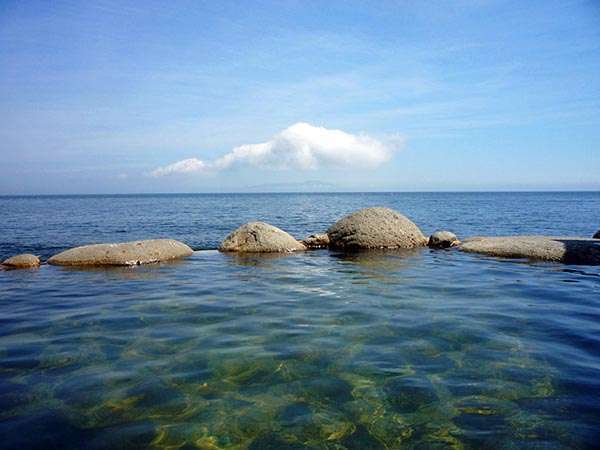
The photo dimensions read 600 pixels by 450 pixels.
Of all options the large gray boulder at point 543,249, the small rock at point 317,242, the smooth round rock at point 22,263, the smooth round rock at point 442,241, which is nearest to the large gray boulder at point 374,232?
the small rock at point 317,242

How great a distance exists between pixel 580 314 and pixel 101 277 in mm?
10924

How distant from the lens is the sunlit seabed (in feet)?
13.4

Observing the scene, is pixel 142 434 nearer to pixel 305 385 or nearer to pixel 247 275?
pixel 305 385

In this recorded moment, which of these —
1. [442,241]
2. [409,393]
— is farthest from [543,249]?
[409,393]

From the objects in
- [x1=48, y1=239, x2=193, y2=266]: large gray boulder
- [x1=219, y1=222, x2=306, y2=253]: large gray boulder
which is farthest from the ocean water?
[x1=219, y1=222, x2=306, y2=253]: large gray boulder

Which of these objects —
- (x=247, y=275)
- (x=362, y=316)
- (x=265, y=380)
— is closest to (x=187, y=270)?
(x=247, y=275)

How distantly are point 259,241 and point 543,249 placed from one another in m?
9.58

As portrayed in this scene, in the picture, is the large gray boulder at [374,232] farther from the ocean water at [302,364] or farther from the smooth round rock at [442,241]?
the ocean water at [302,364]

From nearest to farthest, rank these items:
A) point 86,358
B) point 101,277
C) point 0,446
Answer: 1. point 0,446
2. point 86,358
3. point 101,277

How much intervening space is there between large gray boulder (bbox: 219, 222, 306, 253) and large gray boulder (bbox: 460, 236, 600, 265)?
6.41 m

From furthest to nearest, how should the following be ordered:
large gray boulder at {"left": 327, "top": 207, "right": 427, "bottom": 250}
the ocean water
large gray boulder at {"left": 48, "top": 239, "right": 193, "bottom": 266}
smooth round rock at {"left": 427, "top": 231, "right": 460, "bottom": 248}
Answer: smooth round rock at {"left": 427, "top": 231, "right": 460, "bottom": 248}
large gray boulder at {"left": 327, "top": 207, "right": 427, "bottom": 250}
large gray boulder at {"left": 48, "top": 239, "right": 193, "bottom": 266}
the ocean water

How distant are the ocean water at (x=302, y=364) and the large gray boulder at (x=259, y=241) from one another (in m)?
5.26

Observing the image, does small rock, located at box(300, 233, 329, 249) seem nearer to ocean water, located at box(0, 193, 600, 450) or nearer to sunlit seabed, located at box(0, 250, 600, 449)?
ocean water, located at box(0, 193, 600, 450)

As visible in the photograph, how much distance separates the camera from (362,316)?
301 inches
